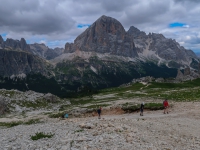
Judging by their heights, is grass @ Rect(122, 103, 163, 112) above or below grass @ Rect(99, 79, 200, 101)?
above

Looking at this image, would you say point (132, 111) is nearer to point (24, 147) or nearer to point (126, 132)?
point (126, 132)

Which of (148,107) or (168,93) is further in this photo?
(168,93)

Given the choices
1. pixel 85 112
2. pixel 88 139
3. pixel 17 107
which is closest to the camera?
pixel 88 139

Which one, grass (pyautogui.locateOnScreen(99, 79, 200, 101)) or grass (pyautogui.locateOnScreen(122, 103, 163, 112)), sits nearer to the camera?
grass (pyautogui.locateOnScreen(122, 103, 163, 112))

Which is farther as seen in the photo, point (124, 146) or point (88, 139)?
point (88, 139)

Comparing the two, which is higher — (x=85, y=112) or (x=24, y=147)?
(x=24, y=147)

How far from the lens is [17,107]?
83812mm

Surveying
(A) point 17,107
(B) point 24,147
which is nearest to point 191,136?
(B) point 24,147

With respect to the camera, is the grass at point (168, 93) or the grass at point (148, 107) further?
the grass at point (168, 93)

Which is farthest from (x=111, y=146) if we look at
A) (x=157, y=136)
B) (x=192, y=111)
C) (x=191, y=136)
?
(x=192, y=111)

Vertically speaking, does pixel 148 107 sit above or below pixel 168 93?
above

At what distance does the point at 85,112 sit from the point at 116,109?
874 cm

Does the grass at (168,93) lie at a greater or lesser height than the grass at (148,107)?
lesser

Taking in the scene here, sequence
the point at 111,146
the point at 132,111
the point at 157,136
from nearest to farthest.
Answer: the point at 111,146
the point at 157,136
the point at 132,111
